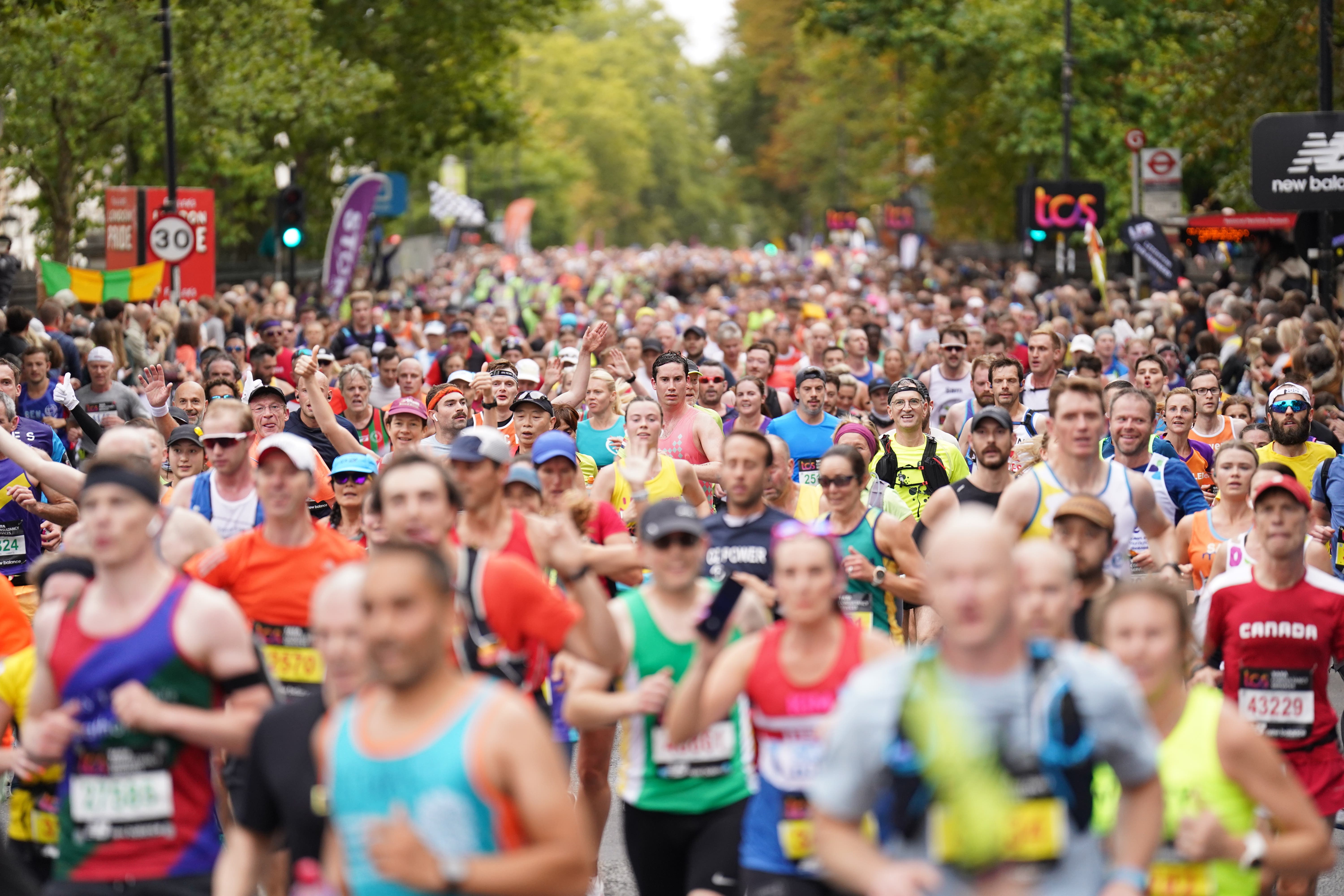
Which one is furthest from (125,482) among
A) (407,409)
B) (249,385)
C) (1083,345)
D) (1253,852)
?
(1083,345)

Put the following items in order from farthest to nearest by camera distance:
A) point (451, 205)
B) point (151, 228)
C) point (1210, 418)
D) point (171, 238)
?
point (451, 205) → point (151, 228) → point (171, 238) → point (1210, 418)

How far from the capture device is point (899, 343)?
25.6 m

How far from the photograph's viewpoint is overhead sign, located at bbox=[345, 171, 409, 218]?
132 feet

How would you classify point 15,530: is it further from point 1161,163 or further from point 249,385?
point 1161,163

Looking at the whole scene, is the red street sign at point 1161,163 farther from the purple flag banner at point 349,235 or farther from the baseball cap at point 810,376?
the baseball cap at point 810,376

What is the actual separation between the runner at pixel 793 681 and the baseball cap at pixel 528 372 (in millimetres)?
8924

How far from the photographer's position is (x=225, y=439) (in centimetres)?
781

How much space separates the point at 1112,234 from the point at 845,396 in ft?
77.9

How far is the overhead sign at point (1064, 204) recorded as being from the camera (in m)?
27.5

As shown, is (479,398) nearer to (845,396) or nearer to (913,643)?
(845,396)

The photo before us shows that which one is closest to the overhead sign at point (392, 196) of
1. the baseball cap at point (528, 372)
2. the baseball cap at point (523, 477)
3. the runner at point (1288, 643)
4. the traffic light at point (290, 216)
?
the traffic light at point (290, 216)

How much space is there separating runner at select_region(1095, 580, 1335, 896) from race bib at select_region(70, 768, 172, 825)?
91.5 inches

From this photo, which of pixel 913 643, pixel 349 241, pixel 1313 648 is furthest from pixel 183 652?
pixel 349 241

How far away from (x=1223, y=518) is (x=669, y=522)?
3.78m
